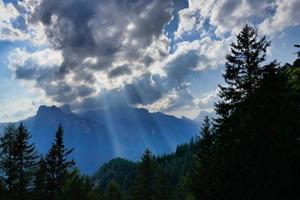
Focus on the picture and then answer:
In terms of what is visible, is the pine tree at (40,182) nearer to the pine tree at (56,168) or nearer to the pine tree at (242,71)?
the pine tree at (56,168)

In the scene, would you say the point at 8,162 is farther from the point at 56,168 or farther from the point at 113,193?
the point at 113,193

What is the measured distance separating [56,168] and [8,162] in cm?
521

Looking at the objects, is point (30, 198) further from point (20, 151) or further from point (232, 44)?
point (232, 44)

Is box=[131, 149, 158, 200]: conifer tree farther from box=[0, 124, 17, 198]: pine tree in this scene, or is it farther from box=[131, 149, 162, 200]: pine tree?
box=[0, 124, 17, 198]: pine tree

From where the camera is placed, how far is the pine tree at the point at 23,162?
3975 centimetres

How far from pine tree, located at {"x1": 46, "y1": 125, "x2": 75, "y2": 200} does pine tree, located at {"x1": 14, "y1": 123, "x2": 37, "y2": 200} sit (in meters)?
1.85

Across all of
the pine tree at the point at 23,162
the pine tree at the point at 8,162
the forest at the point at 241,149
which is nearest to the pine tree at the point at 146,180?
the forest at the point at 241,149

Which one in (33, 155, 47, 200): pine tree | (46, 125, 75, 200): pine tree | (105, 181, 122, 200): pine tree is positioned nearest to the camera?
(46, 125, 75, 200): pine tree

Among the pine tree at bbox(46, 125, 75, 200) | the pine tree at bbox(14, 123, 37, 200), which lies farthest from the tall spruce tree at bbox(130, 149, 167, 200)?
the pine tree at bbox(14, 123, 37, 200)

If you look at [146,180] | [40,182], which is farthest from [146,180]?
[40,182]

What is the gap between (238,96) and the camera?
1087 inches

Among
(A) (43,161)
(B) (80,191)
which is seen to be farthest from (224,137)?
(A) (43,161)

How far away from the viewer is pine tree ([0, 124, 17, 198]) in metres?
39.2

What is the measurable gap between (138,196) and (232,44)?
3400cm
